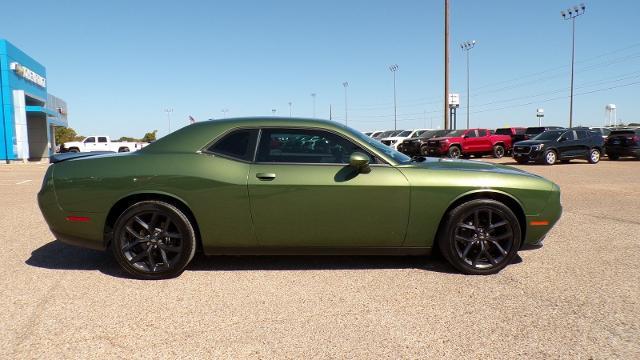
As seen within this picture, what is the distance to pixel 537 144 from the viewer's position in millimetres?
17625

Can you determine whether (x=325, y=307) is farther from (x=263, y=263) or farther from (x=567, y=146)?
(x=567, y=146)

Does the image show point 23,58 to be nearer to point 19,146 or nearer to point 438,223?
point 19,146

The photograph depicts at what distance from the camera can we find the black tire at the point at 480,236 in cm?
368

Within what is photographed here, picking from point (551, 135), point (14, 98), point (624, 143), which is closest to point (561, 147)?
point (551, 135)

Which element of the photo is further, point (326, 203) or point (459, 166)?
point (459, 166)

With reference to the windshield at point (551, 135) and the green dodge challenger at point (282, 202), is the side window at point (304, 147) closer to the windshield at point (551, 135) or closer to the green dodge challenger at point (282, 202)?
the green dodge challenger at point (282, 202)

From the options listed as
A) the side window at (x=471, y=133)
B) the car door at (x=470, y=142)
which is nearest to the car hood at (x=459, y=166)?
the car door at (x=470, y=142)

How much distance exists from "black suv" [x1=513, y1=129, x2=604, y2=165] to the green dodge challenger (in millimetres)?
15468

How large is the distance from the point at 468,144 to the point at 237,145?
Answer: 68.3 ft

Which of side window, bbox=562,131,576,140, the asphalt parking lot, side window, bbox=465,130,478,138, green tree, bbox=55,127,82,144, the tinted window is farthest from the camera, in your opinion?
green tree, bbox=55,127,82,144

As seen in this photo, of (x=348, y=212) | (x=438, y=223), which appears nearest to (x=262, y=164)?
(x=348, y=212)

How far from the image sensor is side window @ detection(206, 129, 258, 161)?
375cm

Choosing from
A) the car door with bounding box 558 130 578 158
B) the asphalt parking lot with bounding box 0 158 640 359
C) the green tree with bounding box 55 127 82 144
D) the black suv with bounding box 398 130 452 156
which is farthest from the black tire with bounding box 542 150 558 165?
the green tree with bounding box 55 127 82 144

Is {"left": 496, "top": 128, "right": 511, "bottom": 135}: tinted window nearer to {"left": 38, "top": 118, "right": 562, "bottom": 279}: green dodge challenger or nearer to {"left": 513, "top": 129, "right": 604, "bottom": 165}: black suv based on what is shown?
{"left": 513, "top": 129, "right": 604, "bottom": 165}: black suv
